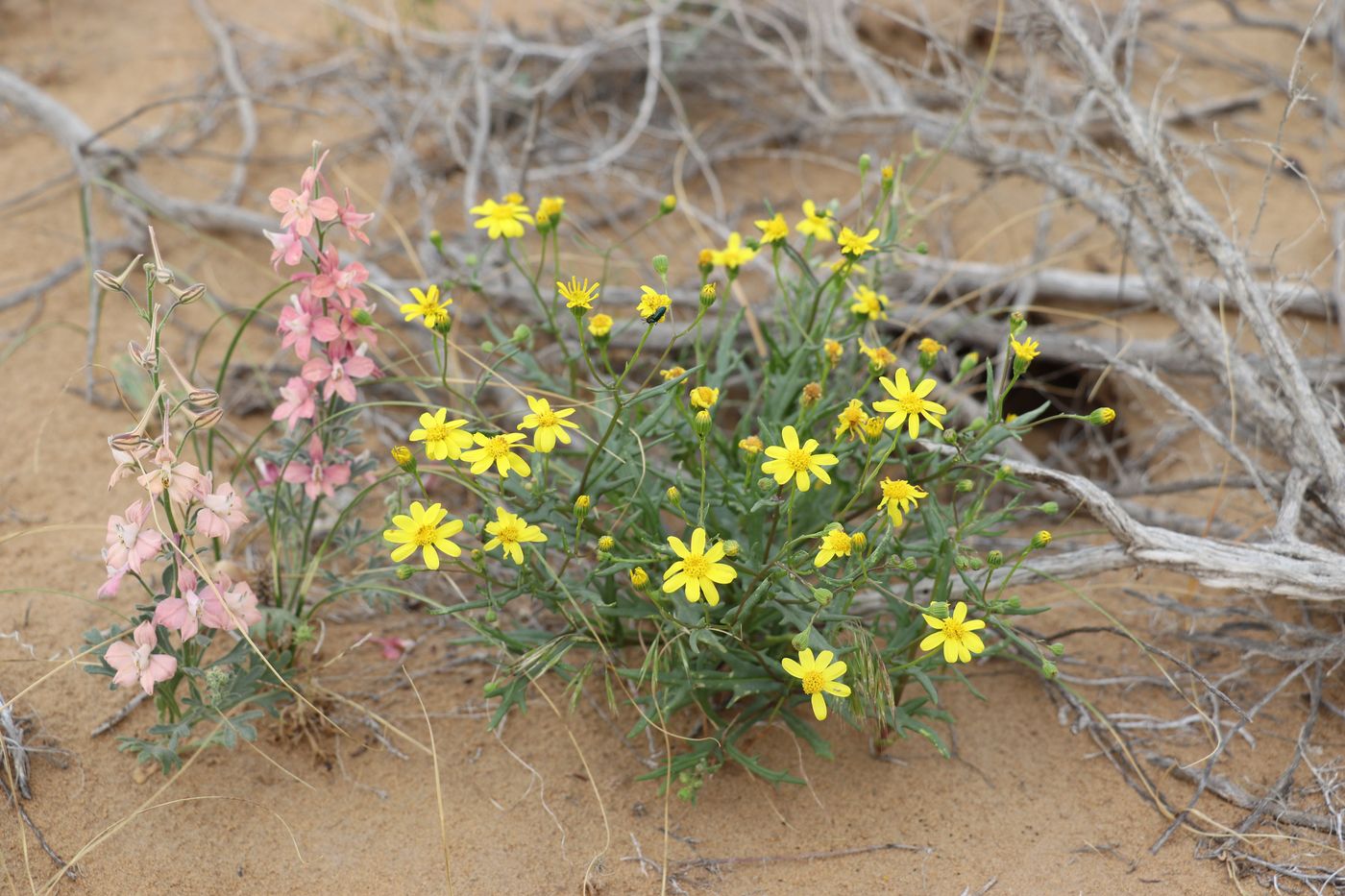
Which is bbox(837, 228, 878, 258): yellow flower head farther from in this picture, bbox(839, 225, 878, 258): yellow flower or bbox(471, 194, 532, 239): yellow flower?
bbox(471, 194, 532, 239): yellow flower

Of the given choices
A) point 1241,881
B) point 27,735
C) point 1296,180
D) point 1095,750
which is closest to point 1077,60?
point 1296,180

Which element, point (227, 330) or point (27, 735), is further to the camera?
point (227, 330)

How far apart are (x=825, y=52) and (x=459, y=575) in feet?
8.55

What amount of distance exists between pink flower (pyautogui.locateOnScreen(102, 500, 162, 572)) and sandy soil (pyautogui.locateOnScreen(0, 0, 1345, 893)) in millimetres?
375

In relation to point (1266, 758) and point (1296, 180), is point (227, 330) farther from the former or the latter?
point (1296, 180)

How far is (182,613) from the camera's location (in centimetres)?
185

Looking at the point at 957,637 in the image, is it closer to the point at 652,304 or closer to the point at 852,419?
the point at 852,419

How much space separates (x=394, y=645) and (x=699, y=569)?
2.77ft

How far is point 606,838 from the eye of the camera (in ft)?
6.80

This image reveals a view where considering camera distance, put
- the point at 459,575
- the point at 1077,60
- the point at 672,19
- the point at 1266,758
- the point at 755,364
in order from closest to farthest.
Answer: the point at 1266,758
the point at 459,575
the point at 1077,60
the point at 755,364
the point at 672,19

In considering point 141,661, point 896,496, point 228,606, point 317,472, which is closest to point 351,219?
point 317,472

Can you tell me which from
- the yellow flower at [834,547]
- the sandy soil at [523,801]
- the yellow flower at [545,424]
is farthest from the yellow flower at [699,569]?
the sandy soil at [523,801]

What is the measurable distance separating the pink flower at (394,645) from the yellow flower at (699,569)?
796 mm

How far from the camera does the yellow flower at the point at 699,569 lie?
1.80m
